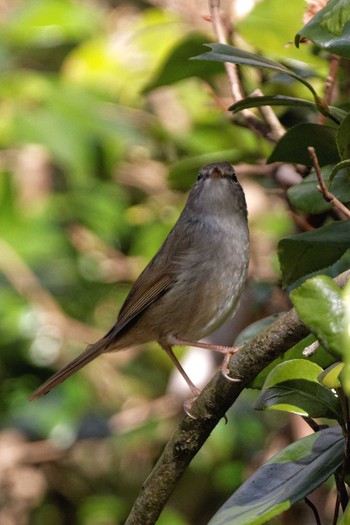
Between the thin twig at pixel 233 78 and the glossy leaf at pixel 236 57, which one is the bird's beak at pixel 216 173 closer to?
the thin twig at pixel 233 78

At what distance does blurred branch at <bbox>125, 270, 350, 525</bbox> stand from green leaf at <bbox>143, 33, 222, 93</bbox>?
4.37 feet

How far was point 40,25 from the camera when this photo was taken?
464cm

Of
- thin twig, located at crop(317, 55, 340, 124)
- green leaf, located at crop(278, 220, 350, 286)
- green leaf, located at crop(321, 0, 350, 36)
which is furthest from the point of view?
thin twig, located at crop(317, 55, 340, 124)

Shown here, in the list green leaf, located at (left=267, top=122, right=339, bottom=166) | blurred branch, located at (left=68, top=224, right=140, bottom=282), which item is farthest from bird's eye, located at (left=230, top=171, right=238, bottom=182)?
blurred branch, located at (left=68, top=224, right=140, bottom=282)

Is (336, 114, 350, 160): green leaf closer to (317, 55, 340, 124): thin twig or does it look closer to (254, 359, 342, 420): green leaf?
(254, 359, 342, 420): green leaf

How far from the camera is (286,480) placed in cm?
153

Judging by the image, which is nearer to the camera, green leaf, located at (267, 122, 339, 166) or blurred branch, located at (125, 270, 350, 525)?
blurred branch, located at (125, 270, 350, 525)

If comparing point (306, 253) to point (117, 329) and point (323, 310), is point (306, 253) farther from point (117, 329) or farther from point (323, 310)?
point (117, 329)

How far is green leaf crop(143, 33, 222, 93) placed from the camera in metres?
2.81

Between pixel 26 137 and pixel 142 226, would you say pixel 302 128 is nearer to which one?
pixel 26 137

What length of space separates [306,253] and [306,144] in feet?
0.81

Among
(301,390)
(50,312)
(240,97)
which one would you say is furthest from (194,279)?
(50,312)

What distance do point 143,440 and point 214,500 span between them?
73 centimetres

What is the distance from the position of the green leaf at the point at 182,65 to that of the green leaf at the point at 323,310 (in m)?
1.76
